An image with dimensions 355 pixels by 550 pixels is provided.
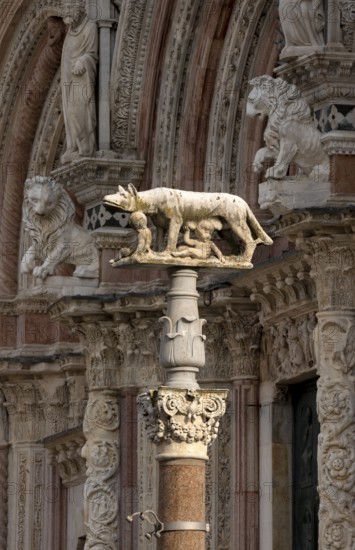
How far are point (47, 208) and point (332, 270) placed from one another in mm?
5882

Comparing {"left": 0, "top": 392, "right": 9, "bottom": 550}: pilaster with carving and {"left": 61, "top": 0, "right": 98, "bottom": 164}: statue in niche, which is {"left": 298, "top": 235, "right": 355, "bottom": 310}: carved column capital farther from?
{"left": 0, "top": 392, "right": 9, "bottom": 550}: pilaster with carving

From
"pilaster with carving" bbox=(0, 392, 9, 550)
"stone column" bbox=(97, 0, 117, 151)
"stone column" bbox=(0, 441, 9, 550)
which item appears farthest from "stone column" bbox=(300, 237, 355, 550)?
"stone column" bbox=(0, 441, 9, 550)

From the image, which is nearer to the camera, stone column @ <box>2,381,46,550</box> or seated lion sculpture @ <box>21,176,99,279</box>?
seated lion sculpture @ <box>21,176,99,279</box>

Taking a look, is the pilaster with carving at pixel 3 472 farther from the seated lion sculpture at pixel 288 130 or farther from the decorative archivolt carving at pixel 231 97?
the seated lion sculpture at pixel 288 130

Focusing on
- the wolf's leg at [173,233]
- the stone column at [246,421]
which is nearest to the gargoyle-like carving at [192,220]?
the wolf's leg at [173,233]

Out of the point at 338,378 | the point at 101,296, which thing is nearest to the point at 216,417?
the point at 338,378

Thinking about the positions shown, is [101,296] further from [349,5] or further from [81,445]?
[349,5]

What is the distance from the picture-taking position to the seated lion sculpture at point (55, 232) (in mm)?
31391

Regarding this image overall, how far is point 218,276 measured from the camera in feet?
95.8

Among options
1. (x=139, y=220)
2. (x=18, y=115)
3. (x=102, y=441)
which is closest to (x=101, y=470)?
(x=102, y=441)

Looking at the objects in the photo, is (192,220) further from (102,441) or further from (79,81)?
(79,81)

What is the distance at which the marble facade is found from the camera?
2609 centimetres

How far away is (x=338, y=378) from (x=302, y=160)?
6.28 ft

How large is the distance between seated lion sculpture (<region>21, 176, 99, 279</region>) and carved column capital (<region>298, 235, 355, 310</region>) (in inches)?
214
